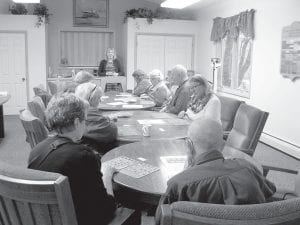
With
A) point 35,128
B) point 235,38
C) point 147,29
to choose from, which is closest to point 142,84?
point 235,38

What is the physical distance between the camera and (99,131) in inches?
122

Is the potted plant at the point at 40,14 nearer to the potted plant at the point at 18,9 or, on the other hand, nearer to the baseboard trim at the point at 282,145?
the potted plant at the point at 18,9

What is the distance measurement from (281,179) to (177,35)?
5.41 m

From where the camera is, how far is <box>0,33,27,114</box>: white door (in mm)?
8234

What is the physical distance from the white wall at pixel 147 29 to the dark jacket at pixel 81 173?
23.5 ft

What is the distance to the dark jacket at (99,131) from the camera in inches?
122

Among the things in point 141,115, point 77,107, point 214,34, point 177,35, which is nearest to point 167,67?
point 177,35

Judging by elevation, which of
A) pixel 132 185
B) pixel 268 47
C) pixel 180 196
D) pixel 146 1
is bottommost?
pixel 132 185

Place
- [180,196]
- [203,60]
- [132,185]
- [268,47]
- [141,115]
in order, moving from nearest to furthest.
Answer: [180,196], [132,185], [141,115], [268,47], [203,60]

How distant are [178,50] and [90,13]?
241 centimetres

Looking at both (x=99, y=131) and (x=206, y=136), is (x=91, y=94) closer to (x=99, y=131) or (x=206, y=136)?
(x=99, y=131)

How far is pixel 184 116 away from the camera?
417 cm

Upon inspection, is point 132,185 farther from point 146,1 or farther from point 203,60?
point 146,1

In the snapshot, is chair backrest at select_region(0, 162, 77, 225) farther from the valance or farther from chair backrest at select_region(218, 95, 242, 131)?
the valance
